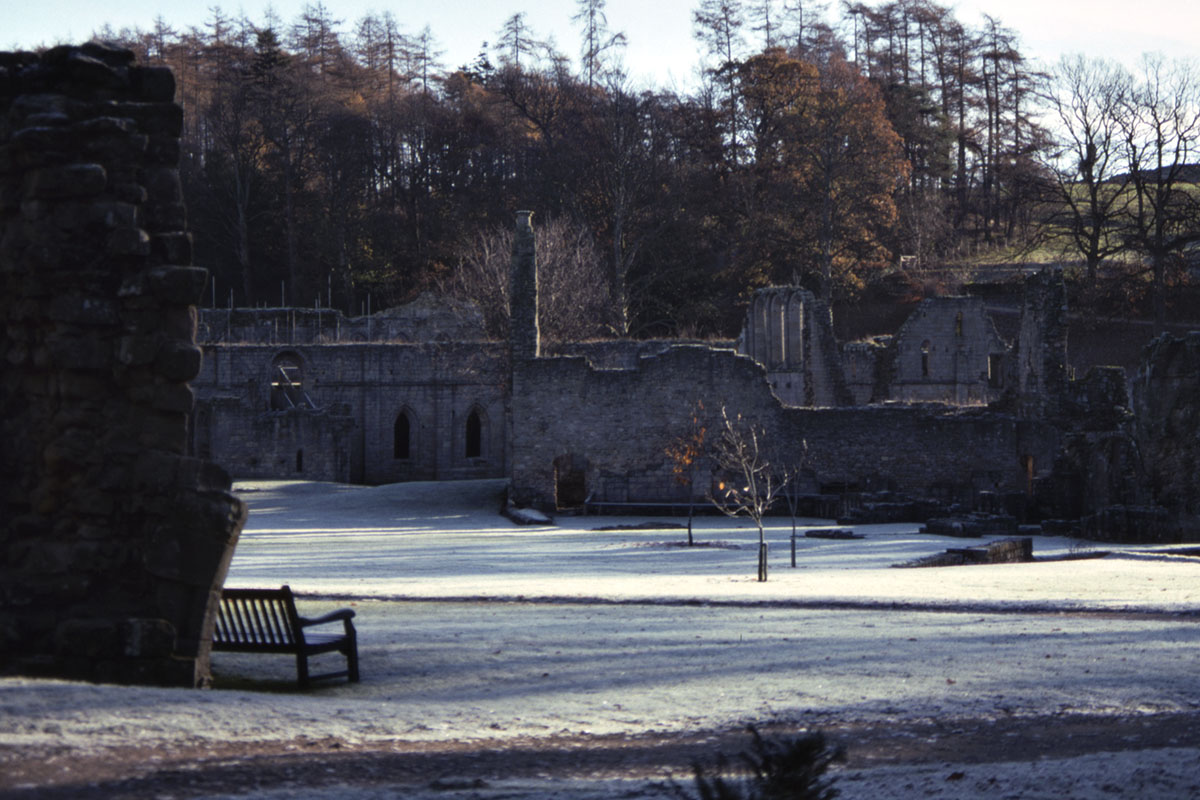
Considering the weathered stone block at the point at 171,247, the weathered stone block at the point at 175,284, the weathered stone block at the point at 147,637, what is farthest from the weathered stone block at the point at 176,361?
the weathered stone block at the point at 147,637

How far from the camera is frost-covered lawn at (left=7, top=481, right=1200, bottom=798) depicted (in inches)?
278

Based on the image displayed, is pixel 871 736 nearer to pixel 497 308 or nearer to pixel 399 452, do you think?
pixel 497 308

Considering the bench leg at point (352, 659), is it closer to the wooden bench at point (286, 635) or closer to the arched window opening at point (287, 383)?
the wooden bench at point (286, 635)

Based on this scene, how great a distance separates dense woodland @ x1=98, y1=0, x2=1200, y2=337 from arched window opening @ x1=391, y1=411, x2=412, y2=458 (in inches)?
211

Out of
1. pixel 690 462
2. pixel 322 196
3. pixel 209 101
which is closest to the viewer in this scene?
pixel 690 462

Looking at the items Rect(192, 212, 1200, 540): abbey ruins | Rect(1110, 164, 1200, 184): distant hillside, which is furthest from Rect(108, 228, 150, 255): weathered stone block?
Rect(1110, 164, 1200, 184): distant hillside

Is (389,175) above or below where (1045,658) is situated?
above

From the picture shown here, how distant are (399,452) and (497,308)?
27.2ft

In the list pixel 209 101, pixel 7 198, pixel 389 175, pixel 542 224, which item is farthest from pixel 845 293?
pixel 7 198

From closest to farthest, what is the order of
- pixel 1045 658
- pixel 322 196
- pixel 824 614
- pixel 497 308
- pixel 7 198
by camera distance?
1. pixel 7 198
2. pixel 1045 658
3. pixel 824 614
4. pixel 497 308
5. pixel 322 196

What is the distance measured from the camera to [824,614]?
13203 mm

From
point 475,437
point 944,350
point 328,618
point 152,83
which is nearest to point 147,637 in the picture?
point 328,618

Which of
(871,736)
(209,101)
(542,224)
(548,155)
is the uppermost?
(209,101)

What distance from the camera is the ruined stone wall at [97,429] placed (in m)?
8.80
